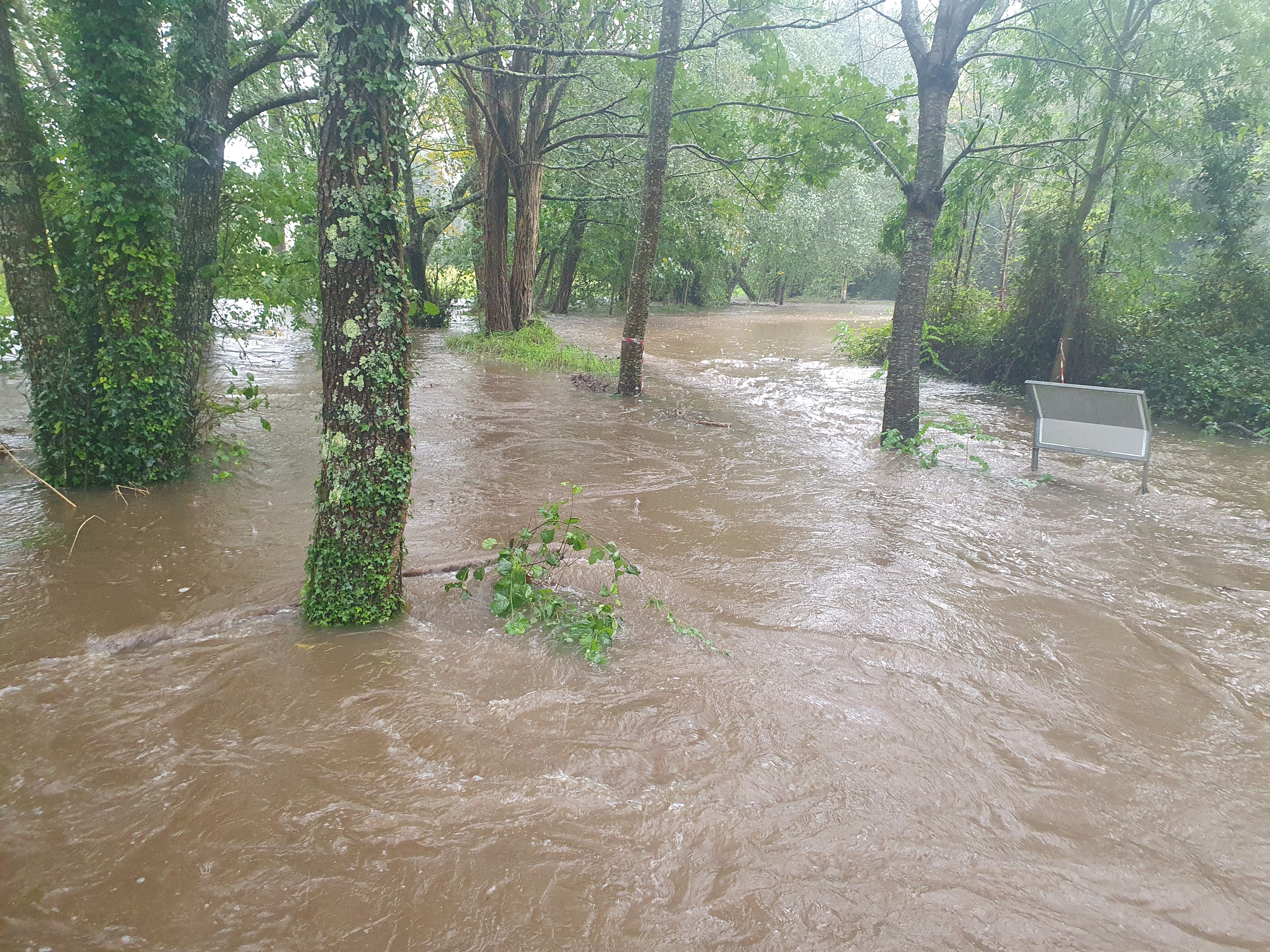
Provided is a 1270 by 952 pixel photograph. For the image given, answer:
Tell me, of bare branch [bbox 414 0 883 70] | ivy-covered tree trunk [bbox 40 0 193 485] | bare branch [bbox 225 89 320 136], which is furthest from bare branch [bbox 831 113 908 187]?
ivy-covered tree trunk [bbox 40 0 193 485]

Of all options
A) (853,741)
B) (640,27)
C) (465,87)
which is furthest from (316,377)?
(853,741)

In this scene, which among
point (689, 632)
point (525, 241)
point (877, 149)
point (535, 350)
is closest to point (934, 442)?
point (877, 149)

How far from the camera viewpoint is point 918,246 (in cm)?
961

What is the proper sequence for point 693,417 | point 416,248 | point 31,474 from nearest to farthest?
point 31,474 → point 693,417 → point 416,248

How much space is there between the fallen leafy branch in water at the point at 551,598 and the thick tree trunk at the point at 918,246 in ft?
20.8

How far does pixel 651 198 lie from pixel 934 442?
5.83 metres

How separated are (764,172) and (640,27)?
3110 millimetres

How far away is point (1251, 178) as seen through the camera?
41.3 ft

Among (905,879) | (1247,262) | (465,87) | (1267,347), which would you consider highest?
(465,87)

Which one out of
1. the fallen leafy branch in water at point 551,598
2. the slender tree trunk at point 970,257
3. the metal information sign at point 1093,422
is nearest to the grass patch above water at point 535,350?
→ the metal information sign at point 1093,422

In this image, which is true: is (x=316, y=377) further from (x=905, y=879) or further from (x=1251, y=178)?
(x=1251, y=178)

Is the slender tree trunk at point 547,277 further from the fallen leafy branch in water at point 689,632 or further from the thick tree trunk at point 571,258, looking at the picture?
the fallen leafy branch in water at point 689,632

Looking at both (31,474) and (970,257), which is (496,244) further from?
(31,474)

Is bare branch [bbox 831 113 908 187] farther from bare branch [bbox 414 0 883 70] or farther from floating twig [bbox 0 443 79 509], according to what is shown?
floating twig [bbox 0 443 79 509]
